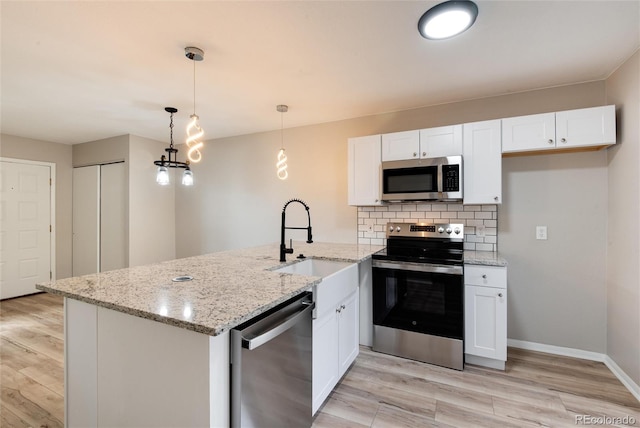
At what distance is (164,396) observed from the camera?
1163 mm

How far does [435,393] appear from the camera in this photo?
6.93 feet

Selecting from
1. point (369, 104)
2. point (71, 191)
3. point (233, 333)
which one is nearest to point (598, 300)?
point (369, 104)

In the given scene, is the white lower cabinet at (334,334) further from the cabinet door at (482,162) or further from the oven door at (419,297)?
the cabinet door at (482,162)

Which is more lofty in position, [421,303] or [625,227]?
[625,227]

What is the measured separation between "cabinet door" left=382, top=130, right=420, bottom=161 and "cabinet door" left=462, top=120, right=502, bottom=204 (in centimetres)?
42

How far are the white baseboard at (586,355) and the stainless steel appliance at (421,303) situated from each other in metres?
0.86

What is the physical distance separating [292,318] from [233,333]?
32 centimetres

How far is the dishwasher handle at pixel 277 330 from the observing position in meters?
1.14

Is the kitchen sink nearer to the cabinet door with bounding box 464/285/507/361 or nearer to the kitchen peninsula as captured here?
the kitchen peninsula

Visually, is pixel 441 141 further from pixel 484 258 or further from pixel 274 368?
pixel 274 368

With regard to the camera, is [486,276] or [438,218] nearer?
[486,276]

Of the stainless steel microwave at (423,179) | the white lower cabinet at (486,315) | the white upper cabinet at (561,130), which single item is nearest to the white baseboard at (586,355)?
the white lower cabinet at (486,315)

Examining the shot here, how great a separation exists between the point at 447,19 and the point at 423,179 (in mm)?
1371

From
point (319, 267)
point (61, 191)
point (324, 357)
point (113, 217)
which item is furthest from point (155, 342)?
point (61, 191)
